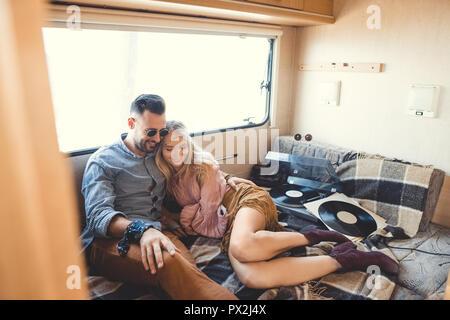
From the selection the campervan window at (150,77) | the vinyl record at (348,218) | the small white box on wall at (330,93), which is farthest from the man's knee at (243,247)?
the small white box on wall at (330,93)

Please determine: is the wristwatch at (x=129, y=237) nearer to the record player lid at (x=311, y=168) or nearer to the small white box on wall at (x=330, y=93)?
the record player lid at (x=311, y=168)

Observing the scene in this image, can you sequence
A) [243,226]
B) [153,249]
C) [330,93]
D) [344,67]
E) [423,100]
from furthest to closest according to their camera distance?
1. [330,93]
2. [344,67]
3. [423,100]
4. [243,226]
5. [153,249]

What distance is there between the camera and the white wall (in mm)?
2023

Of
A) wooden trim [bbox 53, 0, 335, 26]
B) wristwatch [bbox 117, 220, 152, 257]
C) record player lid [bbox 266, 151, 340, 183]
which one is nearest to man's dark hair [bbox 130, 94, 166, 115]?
wooden trim [bbox 53, 0, 335, 26]

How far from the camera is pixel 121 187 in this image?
1.71 m

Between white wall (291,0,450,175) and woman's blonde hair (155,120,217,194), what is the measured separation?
4.40 feet

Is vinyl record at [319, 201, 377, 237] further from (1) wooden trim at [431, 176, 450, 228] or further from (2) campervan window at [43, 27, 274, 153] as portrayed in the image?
(2) campervan window at [43, 27, 274, 153]

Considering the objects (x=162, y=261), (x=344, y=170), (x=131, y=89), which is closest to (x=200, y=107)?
(x=131, y=89)

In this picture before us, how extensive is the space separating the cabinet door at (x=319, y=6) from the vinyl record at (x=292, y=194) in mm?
1323

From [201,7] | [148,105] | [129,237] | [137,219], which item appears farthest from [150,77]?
[129,237]

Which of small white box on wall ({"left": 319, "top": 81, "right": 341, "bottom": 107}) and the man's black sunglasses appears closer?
the man's black sunglasses

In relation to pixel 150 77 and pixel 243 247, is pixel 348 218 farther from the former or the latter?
pixel 150 77

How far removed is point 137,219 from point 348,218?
52.8 inches

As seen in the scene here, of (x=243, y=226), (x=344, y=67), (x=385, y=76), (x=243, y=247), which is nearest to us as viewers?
(x=243, y=247)
